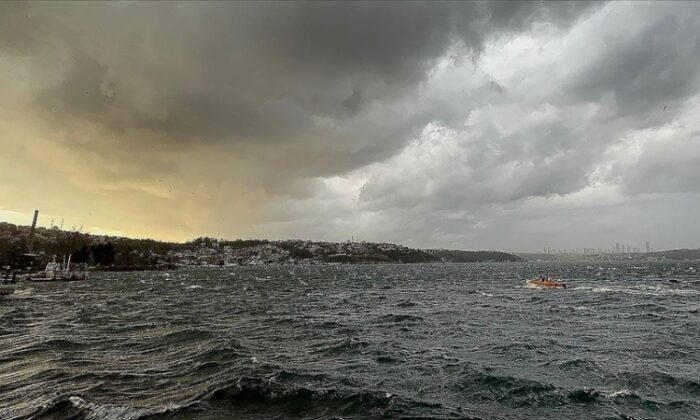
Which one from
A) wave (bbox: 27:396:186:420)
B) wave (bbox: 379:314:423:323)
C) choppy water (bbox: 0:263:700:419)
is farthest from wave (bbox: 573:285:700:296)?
wave (bbox: 27:396:186:420)

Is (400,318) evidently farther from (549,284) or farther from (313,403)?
(549,284)

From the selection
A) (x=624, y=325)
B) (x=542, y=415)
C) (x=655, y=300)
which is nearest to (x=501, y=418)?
(x=542, y=415)

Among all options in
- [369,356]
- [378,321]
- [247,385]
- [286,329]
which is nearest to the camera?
[247,385]

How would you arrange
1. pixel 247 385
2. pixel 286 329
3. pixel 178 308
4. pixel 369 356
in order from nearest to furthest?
pixel 247 385
pixel 369 356
pixel 286 329
pixel 178 308

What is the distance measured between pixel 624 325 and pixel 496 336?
45.0 feet

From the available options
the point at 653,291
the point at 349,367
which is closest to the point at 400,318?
the point at 349,367

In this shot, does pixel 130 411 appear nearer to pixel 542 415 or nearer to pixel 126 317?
pixel 542 415

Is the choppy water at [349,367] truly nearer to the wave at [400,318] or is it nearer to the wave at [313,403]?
the wave at [313,403]

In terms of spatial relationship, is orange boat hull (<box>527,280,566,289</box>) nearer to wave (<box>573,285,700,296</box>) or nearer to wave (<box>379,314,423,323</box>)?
wave (<box>573,285,700,296</box>)

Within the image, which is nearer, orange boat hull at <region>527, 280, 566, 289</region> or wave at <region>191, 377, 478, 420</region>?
wave at <region>191, 377, 478, 420</region>

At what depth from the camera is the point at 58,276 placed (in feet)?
406

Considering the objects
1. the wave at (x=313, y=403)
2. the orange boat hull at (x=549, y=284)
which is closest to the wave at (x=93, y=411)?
the wave at (x=313, y=403)

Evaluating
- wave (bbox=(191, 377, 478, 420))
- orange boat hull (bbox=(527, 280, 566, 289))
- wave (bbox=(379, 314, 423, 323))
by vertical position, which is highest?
orange boat hull (bbox=(527, 280, 566, 289))

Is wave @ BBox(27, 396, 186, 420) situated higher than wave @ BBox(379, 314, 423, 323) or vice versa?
wave @ BBox(379, 314, 423, 323)
